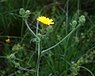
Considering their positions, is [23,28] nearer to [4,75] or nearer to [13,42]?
[13,42]

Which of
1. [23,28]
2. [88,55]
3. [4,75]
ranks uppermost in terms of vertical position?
[23,28]

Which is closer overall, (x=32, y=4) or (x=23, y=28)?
(x=23, y=28)

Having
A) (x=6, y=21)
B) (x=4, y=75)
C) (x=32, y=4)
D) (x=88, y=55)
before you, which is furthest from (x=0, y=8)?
(x=88, y=55)

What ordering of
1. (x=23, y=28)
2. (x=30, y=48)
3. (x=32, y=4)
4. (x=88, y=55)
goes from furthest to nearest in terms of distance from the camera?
(x=32, y=4) → (x=23, y=28) → (x=30, y=48) → (x=88, y=55)

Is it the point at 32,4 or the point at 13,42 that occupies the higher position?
the point at 32,4

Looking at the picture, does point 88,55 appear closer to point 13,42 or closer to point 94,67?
point 94,67

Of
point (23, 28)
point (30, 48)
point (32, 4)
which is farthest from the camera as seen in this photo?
point (32, 4)
